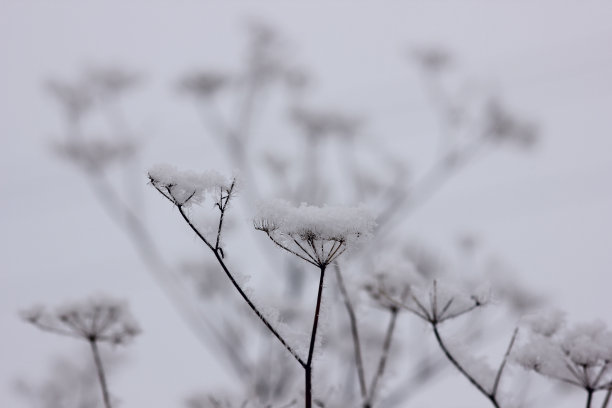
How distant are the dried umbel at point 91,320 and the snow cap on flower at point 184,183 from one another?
716 mm

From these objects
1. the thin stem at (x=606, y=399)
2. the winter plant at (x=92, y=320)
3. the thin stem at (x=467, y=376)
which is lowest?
the thin stem at (x=606, y=399)

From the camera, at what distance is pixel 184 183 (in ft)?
3.55

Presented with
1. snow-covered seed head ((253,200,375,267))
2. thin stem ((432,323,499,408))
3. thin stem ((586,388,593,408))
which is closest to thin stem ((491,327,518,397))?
thin stem ((432,323,499,408))

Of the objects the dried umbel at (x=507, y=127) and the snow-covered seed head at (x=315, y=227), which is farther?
Answer: the dried umbel at (x=507, y=127)

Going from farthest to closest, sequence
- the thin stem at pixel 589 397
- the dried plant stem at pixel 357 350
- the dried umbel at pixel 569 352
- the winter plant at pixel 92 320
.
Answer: the winter plant at pixel 92 320 < the dried plant stem at pixel 357 350 < the dried umbel at pixel 569 352 < the thin stem at pixel 589 397

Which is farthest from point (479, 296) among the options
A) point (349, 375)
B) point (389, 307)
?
point (349, 375)

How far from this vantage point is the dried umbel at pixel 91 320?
165 cm

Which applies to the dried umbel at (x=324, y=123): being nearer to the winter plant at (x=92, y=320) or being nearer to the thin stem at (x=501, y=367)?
the winter plant at (x=92, y=320)

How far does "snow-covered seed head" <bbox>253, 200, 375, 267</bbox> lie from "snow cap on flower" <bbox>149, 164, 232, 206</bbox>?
105mm

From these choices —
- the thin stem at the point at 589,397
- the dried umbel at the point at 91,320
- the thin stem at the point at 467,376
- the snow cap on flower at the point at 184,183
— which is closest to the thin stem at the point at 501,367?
the thin stem at the point at 467,376

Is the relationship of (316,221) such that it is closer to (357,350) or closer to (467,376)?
(467,376)

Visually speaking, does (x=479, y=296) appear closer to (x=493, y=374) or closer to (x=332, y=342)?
(x=493, y=374)

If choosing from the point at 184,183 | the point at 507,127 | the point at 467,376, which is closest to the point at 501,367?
the point at 467,376

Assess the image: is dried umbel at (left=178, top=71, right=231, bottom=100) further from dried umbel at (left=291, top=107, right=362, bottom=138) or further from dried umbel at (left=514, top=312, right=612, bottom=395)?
dried umbel at (left=514, top=312, right=612, bottom=395)
